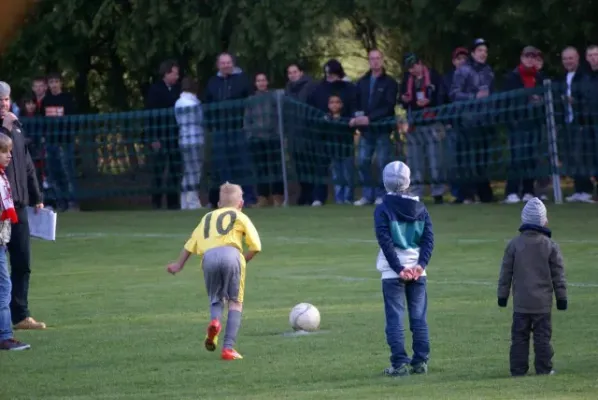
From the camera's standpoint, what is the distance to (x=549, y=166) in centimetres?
2322

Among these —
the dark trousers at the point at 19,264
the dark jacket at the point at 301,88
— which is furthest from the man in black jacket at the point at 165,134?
the dark trousers at the point at 19,264

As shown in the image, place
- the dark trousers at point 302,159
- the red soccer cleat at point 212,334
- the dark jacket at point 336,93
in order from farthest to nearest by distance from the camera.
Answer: the dark trousers at point 302,159
the dark jacket at point 336,93
the red soccer cleat at point 212,334

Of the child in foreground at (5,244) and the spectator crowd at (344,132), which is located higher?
the spectator crowd at (344,132)

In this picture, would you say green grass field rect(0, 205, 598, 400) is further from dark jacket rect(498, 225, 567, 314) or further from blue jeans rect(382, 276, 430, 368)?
dark jacket rect(498, 225, 567, 314)

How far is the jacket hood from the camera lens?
1053 centimetres

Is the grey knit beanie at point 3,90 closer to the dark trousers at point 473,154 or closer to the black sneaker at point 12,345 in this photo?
the black sneaker at point 12,345

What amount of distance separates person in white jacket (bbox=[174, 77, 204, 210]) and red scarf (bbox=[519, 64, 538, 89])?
5.58m

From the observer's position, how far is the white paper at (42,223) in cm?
1352

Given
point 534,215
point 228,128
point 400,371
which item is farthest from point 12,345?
point 228,128

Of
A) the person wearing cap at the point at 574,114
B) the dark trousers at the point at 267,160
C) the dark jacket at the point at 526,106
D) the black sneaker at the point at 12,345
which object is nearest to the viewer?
the black sneaker at the point at 12,345

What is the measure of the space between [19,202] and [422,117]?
11.8m

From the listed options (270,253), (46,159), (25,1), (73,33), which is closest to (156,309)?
(270,253)

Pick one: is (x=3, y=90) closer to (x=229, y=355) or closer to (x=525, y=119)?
(x=229, y=355)

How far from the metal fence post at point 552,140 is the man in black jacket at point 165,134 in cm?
673
